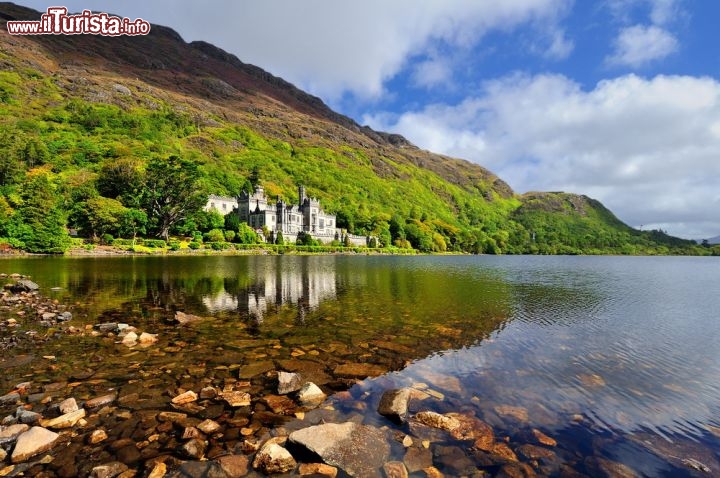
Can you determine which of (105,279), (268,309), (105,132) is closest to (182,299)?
(268,309)

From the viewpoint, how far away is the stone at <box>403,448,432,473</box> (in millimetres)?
6438

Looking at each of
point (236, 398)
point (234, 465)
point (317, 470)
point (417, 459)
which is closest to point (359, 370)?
point (236, 398)

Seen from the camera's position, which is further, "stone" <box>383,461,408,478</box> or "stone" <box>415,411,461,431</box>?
"stone" <box>415,411,461,431</box>

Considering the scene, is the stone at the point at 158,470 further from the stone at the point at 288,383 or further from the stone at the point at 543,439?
the stone at the point at 543,439

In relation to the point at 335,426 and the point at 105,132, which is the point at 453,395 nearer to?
the point at 335,426

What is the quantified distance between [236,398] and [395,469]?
4217 mm

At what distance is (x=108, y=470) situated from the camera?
5773 millimetres

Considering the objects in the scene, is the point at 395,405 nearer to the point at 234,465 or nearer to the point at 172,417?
the point at 234,465

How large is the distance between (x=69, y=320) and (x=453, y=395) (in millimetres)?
15961

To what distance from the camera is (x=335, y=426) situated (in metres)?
7.29

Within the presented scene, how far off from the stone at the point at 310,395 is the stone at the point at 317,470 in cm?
224

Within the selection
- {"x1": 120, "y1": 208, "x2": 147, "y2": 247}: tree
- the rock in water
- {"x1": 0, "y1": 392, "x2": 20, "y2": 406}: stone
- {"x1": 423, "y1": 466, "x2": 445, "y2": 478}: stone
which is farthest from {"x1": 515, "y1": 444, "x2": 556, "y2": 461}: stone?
{"x1": 120, "y1": 208, "x2": 147, "y2": 247}: tree

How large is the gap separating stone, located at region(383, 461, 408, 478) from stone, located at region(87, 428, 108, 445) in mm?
5199

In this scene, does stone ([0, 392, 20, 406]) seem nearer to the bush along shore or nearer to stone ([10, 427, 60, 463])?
the bush along shore
